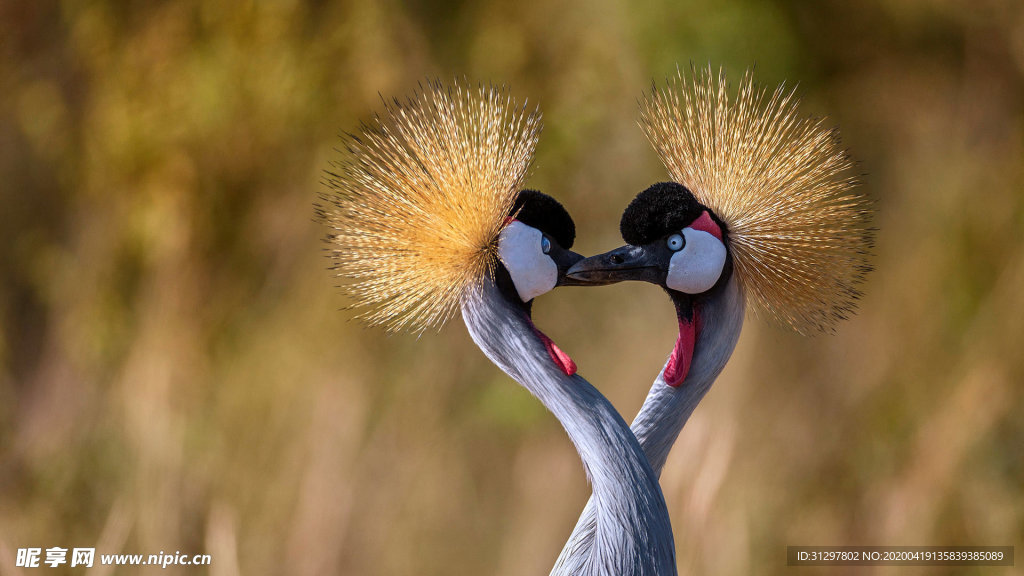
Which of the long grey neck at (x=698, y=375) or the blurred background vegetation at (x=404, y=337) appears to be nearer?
the long grey neck at (x=698, y=375)

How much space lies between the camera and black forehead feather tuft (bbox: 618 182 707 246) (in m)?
0.69

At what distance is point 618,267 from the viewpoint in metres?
0.69

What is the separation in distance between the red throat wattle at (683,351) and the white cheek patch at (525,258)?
0.13 m

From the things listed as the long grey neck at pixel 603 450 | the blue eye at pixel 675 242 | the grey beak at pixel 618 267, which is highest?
the blue eye at pixel 675 242

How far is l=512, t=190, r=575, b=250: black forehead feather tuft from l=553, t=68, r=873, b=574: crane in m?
0.05

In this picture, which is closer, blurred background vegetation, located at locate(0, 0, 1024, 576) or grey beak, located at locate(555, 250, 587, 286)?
grey beak, located at locate(555, 250, 587, 286)

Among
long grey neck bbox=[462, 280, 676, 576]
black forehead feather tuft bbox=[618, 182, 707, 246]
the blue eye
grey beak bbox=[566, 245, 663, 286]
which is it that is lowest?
long grey neck bbox=[462, 280, 676, 576]

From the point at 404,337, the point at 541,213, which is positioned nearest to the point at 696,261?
the point at 541,213

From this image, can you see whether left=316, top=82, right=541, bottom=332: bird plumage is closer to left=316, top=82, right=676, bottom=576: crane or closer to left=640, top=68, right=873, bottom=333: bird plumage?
left=316, top=82, right=676, bottom=576: crane

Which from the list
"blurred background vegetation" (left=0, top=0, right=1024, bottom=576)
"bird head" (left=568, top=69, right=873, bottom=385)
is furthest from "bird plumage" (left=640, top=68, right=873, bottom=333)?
"blurred background vegetation" (left=0, top=0, right=1024, bottom=576)

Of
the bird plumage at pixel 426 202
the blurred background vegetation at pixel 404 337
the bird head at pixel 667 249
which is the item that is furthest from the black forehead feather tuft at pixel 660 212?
the blurred background vegetation at pixel 404 337

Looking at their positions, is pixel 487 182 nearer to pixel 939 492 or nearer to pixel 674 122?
pixel 674 122

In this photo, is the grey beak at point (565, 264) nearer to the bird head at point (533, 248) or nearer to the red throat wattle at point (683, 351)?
the bird head at point (533, 248)

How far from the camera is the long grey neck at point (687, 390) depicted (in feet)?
2.37
